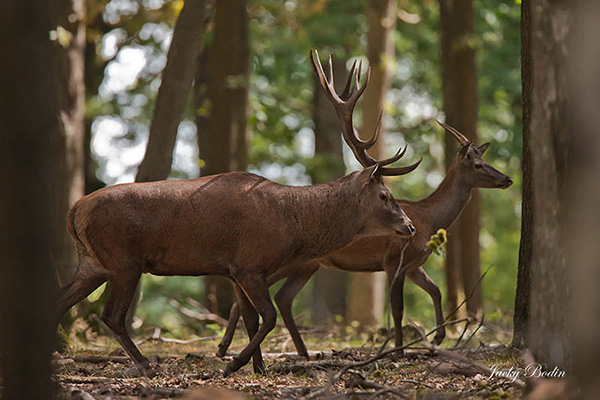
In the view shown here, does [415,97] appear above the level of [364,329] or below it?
above

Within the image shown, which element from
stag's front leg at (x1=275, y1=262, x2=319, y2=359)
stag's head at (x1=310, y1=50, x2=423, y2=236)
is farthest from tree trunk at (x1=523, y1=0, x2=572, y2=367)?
stag's front leg at (x1=275, y1=262, x2=319, y2=359)

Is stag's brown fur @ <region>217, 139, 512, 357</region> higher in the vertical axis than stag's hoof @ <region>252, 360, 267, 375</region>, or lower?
higher

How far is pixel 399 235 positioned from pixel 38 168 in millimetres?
5147

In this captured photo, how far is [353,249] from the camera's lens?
9609mm

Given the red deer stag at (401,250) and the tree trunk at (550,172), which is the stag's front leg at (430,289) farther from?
the tree trunk at (550,172)

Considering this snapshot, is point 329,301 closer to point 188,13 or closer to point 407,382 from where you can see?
point 188,13

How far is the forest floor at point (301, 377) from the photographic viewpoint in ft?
18.2

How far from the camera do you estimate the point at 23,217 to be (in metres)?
4.09

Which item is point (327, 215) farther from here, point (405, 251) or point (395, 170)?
point (405, 251)

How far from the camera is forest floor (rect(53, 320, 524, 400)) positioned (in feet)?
18.2

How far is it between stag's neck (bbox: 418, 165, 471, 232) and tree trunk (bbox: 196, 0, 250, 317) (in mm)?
4998

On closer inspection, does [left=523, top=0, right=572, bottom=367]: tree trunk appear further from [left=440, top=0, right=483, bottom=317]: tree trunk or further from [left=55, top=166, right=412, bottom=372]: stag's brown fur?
[left=440, top=0, right=483, bottom=317]: tree trunk

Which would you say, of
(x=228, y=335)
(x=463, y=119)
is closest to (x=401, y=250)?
(x=228, y=335)

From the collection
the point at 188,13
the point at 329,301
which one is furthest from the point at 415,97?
the point at 188,13
